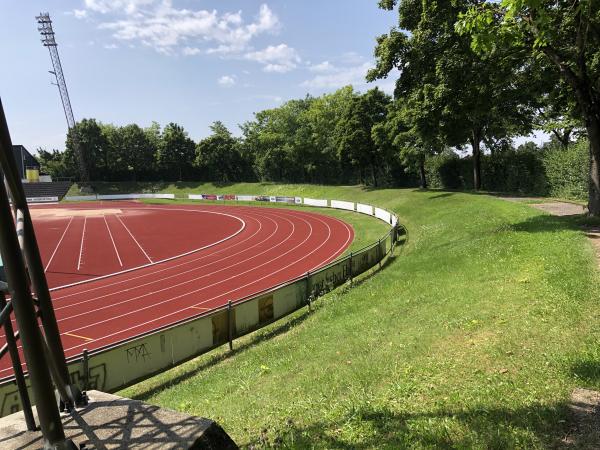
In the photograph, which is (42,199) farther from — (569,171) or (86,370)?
(569,171)

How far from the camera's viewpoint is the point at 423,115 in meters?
28.8

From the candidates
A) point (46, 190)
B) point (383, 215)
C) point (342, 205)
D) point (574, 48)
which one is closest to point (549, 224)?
point (574, 48)

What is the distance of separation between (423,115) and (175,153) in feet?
271

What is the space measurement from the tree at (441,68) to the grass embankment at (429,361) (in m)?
9.26

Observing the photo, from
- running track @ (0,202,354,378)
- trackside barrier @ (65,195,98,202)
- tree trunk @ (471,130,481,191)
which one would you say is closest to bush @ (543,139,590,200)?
tree trunk @ (471,130,481,191)

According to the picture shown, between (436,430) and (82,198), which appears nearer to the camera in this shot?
(436,430)

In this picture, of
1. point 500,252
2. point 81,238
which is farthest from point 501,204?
point 81,238

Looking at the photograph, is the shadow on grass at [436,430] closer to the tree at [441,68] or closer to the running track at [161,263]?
the running track at [161,263]

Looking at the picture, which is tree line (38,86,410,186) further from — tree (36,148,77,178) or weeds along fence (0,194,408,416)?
weeds along fence (0,194,408,416)

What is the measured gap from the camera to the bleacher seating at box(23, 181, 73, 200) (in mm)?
90125

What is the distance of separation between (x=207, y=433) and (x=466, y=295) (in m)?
10.0

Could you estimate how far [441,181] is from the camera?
56500mm

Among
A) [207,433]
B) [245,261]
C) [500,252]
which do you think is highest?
[207,433]

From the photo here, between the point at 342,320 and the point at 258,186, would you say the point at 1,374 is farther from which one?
the point at 258,186
